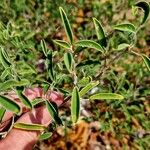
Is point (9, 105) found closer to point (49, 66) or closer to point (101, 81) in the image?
point (49, 66)

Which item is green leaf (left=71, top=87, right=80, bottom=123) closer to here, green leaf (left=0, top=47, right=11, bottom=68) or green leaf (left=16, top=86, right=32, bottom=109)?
green leaf (left=16, top=86, right=32, bottom=109)

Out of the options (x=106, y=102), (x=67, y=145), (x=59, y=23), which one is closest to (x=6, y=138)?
(x=106, y=102)

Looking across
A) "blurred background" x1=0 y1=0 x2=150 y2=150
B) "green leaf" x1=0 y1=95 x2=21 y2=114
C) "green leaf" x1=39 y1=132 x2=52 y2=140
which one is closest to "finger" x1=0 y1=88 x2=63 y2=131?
"green leaf" x1=39 y1=132 x2=52 y2=140

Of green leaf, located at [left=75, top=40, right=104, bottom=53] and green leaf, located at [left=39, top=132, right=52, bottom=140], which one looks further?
green leaf, located at [left=39, top=132, right=52, bottom=140]

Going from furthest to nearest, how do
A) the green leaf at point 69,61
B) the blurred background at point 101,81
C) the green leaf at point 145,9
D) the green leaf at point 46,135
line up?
the blurred background at point 101,81 < the green leaf at point 46,135 < the green leaf at point 69,61 < the green leaf at point 145,9

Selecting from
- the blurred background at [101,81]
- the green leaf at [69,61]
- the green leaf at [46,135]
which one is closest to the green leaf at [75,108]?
the green leaf at [69,61]

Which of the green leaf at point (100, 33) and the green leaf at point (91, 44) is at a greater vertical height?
the green leaf at point (100, 33)

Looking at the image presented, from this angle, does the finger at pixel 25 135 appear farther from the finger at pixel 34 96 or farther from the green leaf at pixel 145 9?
the green leaf at pixel 145 9

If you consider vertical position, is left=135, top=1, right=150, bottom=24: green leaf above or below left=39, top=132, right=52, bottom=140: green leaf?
above

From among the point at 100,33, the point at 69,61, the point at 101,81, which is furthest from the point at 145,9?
the point at 101,81
